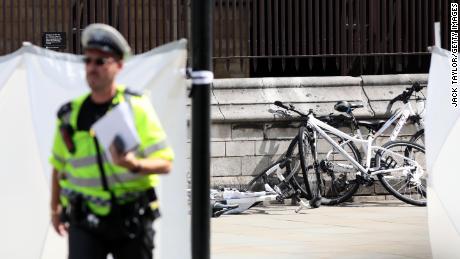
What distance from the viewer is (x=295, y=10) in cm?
1507

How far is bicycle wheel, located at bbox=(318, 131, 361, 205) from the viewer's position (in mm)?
13742

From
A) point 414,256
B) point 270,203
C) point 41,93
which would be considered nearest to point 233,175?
point 270,203

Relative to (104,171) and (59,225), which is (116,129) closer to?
(104,171)

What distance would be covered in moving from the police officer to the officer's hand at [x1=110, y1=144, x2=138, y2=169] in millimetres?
10

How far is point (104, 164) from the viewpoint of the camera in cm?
479

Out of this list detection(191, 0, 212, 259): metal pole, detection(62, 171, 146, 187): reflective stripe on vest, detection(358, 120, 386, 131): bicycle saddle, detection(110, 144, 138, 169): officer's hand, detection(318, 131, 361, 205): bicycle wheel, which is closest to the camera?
detection(110, 144, 138, 169): officer's hand

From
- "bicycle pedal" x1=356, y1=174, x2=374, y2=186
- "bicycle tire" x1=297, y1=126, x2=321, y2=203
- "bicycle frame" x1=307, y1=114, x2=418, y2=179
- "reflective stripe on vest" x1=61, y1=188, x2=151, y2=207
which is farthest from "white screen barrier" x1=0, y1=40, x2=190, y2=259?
"bicycle pedal" x1=356, y1=174, x2=374, y2=186

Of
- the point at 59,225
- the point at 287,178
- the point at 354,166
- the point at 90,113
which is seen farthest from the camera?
the point at 354,166

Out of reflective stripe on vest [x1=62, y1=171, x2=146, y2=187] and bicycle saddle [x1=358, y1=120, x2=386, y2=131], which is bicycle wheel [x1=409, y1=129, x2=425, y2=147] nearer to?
bicycle saddle [x1=358, y1=120, x2=386, y2=131]

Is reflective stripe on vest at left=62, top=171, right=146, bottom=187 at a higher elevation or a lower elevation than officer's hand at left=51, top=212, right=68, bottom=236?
higher

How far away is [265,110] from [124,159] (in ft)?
32.8

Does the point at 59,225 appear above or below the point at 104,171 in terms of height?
below

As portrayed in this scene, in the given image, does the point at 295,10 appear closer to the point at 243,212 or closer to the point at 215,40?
the point at 215,40

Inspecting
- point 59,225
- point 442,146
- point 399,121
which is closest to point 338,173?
point 399,121
